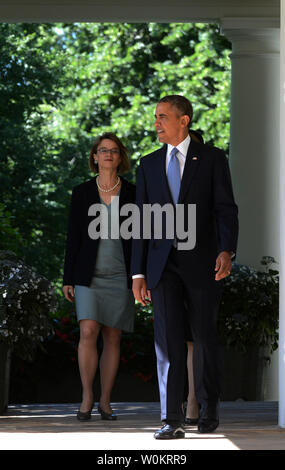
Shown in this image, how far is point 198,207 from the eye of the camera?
6.70 metres

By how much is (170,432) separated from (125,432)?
492mm

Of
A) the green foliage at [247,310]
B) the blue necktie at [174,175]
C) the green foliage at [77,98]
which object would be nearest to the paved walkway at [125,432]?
the green foliage at [247,310]

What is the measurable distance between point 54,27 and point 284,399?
22.0 m

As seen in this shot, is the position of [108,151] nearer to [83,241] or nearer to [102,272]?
[83,241]

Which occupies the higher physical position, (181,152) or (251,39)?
(251,39)

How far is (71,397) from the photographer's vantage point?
36.5 feet

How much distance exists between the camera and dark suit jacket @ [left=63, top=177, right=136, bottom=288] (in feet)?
25.4

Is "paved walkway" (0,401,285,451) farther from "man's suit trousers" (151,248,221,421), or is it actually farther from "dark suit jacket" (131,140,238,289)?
"dark suit jacket" (131,140,238,289)

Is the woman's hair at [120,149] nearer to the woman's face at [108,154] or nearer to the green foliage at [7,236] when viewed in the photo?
the woman's face at [108,154]

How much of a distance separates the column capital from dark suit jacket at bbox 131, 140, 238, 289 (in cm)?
515

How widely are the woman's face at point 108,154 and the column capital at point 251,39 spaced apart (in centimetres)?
426

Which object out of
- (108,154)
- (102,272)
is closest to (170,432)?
(102,272)

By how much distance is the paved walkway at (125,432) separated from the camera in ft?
19.4
